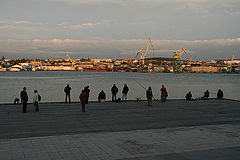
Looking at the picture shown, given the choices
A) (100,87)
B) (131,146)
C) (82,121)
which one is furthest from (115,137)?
(100,87)

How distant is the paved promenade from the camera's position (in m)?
7.22

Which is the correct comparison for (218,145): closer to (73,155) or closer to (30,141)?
(73,155)

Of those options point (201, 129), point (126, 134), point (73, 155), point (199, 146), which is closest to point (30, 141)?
point (73, 155)

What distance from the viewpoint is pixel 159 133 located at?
9922 mm

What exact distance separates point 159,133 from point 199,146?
201cm

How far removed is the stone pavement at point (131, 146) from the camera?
703cm

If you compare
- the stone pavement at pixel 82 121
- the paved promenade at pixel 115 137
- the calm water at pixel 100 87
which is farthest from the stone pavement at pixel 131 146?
the calm water at pixel 100 87

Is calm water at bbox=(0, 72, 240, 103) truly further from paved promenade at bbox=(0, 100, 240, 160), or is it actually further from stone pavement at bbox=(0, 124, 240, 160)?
stone pavement at bbox=(0, 124, 240, 160)

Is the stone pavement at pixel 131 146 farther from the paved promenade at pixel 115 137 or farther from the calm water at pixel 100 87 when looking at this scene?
the calm water at pixel 100 87

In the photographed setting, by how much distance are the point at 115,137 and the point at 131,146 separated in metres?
1.24

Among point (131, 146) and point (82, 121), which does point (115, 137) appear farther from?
point (82, 121)

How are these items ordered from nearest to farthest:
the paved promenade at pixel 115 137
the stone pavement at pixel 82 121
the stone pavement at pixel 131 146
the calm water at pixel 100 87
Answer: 1. the stone pavement at pixel 131 146
2. the paved promenade at pixel 115 137
3. the stone pavement at pixel 82 121
4. the calm water at pixel 100 87

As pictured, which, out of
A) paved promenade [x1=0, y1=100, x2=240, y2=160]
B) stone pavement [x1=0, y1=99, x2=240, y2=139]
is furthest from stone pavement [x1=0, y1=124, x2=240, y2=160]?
stone pavement [x1=0, y1=99, x2=240, y2=139]

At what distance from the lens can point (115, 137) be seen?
30.1 feet
